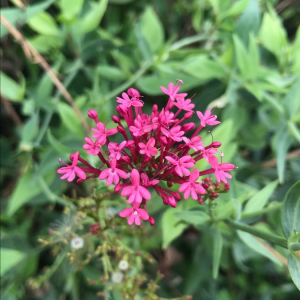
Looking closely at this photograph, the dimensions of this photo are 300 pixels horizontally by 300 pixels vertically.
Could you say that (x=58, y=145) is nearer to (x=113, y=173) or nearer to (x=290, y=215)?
(x=113, y=173)

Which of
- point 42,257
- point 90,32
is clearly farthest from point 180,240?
point 90,32

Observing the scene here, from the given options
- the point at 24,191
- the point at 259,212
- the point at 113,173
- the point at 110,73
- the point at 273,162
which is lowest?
the point at 273,162

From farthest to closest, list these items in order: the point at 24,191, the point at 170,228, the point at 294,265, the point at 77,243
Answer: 1. the point at 24,191
2. the point at 170,228
3. the point at 77,243
4. the point at 294,265

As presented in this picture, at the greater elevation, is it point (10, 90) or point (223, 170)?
point (10, 90)

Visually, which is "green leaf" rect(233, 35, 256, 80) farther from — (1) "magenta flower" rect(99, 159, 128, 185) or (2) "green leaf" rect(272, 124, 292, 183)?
(1) "magenta flower" rect(99, 159, 128, 185)

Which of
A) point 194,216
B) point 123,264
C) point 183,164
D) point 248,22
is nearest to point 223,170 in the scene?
point 183,164

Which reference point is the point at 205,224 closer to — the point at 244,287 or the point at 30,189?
the point at 30,189

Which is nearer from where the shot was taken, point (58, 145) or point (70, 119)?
point (58, 145)

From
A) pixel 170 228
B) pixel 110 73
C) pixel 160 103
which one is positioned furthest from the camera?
pixel 160 103

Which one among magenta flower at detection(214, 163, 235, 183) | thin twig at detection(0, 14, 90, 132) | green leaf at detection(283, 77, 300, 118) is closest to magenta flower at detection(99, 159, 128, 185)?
magenta flower at detection(214, 163, 235, 183)
